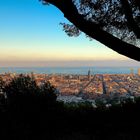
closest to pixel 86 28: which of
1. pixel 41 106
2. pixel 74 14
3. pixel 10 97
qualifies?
pixel 74 14

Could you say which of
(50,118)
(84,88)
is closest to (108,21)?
(50,118)

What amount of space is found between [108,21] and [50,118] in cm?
347

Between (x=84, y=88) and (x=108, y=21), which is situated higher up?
(x=108, y=21)

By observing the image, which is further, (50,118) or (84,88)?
(84,88)

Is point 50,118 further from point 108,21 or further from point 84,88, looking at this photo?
point 84,88

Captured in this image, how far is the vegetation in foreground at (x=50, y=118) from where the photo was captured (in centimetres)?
730

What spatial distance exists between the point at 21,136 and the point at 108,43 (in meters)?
2.71

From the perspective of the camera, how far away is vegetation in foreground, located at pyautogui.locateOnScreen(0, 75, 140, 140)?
7301mm

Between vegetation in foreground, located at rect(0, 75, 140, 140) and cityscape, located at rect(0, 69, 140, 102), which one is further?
cityscape, located at rect(0, 69, 140, 102)

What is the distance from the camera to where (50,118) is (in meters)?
8.68

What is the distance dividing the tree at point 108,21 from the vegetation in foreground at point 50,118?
167 centimetres

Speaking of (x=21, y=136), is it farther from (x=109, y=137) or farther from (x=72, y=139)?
(x=109, y=137)

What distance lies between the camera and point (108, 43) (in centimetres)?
805

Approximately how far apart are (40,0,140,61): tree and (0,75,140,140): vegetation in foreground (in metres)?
1.67
